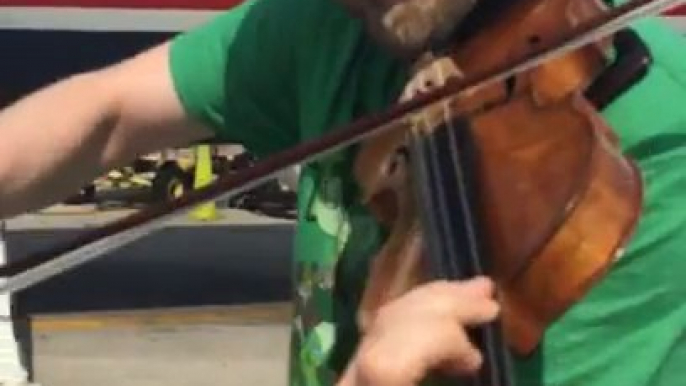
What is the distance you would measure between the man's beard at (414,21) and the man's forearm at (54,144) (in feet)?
1.57

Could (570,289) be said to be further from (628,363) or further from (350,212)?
(350,212)

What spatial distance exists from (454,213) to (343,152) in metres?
0.20

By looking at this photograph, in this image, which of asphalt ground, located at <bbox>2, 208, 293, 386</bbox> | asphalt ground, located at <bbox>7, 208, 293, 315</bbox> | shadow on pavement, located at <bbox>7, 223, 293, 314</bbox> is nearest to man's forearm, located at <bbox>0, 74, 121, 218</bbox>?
asphalt ground, located at <bbox>2, 208, 293, 386</bbox>

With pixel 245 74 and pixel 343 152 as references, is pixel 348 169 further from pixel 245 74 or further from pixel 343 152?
pixel 245 74

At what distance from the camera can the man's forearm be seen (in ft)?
5.98

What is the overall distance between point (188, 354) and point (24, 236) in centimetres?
376

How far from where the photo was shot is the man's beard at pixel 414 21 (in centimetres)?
136

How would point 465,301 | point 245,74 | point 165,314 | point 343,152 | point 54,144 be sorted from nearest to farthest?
point 465,301 < point 343,152 < point 245,74 < point 54,144 < point 165,314

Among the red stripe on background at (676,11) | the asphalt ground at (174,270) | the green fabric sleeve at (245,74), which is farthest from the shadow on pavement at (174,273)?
the green fabric sleeve at (245,74)

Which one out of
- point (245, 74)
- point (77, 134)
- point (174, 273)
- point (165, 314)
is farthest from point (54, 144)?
point (174, 273)

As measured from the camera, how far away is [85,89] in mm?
1843

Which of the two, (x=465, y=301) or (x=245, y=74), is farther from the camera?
(x=245, y=74)

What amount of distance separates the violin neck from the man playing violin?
4cm

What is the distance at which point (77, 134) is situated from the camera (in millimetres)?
1840
